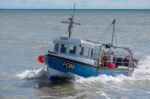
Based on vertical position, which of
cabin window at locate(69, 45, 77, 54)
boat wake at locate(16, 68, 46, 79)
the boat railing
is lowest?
boat wake at locate(16, 68, 46, 79)

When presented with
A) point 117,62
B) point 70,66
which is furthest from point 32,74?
point 117,62

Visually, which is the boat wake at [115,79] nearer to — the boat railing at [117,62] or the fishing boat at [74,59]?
the fishing boat at [74,59]

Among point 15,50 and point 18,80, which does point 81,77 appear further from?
point 15,50

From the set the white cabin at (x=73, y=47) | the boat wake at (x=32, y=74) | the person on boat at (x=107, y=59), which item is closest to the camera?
the white cabin at (x=73, y=47)

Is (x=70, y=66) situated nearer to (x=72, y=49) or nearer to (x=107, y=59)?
(x=72, y=49)

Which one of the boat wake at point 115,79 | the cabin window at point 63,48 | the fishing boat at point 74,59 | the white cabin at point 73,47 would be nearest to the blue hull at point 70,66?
the fishing boat at point 74,59

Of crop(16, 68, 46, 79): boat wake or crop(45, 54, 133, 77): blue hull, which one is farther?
crop(16, 68, 46, 79): boat wake

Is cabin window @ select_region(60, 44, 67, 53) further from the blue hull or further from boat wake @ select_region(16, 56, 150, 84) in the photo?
boat wake @ select_region(16, 56, 150, 84)

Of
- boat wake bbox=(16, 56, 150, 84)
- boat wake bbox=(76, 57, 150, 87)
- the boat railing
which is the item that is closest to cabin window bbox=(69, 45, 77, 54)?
boat wake bbox=(16, 56, 150, 84)

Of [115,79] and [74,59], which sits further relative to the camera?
[115,79]

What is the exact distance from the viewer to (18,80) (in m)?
32.9

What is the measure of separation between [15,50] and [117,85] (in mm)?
20281

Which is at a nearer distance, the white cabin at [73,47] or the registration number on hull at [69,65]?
the registration number on hull at [69,65]

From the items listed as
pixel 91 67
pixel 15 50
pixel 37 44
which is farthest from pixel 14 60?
pixel 37 44
